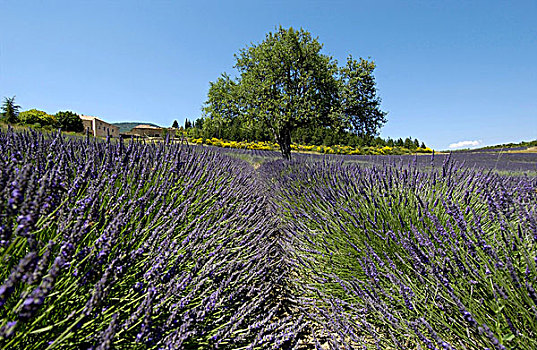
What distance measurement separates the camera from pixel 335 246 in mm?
2230

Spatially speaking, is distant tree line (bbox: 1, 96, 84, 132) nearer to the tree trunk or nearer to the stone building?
the stone building

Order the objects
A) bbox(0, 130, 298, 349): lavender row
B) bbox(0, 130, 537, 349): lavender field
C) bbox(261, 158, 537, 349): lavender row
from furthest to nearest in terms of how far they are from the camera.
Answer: bbox(261, 158, 537, 349): lavender row → bbox(0, 130, 537, 349): lavender field → bbox(0, 130, 298, 349): lavender row

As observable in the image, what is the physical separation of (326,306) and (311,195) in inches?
51.6

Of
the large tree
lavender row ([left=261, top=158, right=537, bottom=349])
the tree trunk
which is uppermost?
the large tree

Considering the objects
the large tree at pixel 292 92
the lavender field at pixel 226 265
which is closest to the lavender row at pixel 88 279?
the lavender field at pixel 226 265

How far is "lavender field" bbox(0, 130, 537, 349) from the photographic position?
30.8 inches

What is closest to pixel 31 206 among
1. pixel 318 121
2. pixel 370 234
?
pixel 370 234

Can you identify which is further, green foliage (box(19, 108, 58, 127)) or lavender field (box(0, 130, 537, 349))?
green foliage (box(19, 108, 58, 127))

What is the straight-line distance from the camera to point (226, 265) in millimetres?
1491

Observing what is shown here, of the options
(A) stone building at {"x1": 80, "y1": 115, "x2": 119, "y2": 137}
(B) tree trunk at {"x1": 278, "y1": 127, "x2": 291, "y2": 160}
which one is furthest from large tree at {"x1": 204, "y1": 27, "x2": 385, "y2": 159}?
(A) stone building at {"x1": 80, "y1": 115, "x2": 119, "y2": 137}

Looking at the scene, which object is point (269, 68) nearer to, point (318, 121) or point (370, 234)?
point (318, 121)

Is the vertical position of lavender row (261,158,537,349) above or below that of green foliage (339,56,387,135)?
below

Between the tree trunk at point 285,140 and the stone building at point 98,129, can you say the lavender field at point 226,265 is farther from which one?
the tree trunk at point 285,140

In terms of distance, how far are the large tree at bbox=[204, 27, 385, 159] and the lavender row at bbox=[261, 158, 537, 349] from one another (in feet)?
29.0
